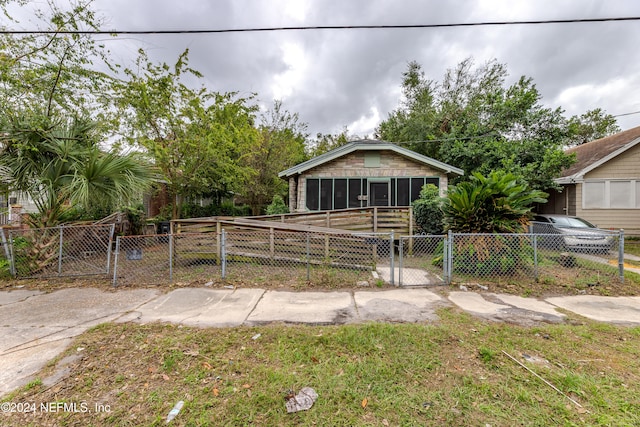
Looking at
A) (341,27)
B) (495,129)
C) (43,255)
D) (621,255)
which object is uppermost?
(495,129)

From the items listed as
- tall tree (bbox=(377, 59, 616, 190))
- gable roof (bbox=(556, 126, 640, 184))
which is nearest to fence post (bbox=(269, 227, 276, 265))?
tall tree (bbox=(377, 59, 616, 190))

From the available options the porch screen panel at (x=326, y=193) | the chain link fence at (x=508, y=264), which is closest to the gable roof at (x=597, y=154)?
the chain link fence at (x=508, y=264)

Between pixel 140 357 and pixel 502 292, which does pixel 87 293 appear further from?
pixel 502 292

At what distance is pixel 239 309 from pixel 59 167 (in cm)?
509

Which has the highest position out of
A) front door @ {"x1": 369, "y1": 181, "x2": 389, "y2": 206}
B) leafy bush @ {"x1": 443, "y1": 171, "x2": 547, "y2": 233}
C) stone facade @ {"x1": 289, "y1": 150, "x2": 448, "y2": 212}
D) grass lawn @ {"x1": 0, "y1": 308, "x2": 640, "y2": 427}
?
stone facade @ {"x1": 289, "y1": 150, "x2": 448, "y2": 212}

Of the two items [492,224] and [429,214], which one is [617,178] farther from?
[492,224]

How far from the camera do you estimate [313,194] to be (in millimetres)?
10828

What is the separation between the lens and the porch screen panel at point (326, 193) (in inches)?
423

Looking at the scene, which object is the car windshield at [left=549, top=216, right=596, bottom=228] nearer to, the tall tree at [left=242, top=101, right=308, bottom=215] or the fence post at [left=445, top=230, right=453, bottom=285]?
the fence post at [left=445, top=230, right=453, bottom=285]

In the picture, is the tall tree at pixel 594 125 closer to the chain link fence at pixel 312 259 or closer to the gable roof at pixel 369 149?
the gable roof at pixel 369 149

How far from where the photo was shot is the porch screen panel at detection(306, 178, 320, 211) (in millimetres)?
10789

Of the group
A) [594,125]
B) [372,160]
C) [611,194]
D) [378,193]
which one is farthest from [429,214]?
[594,125]

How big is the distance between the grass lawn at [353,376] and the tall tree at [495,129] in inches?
419

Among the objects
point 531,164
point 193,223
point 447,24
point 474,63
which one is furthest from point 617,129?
point 193,223
